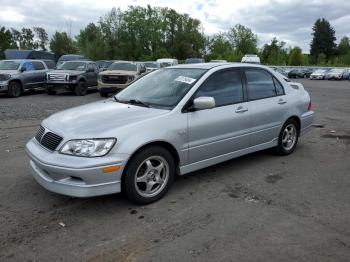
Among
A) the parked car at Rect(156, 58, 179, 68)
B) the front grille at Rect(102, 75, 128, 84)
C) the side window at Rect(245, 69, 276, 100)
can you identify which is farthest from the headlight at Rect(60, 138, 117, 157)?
the parked car at Rect(156, 58, 179, 68)

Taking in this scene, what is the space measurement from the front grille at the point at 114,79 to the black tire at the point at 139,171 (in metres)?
12.4

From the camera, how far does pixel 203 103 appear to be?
178 inches

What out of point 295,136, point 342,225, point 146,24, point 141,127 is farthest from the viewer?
point 146,24

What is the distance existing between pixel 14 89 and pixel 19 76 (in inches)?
25.0

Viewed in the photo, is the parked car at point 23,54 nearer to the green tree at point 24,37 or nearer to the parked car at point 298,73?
the parked car at point 298,73

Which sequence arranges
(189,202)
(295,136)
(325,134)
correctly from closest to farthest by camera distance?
(189,202), (295,136), (325,134)

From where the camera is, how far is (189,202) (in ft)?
14.3

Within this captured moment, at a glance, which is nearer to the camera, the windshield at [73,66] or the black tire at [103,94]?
the black tire at [103,94]

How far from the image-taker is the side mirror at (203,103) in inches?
178

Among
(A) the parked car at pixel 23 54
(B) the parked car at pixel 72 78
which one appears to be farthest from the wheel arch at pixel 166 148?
(A) the parked car at pixel 23 54

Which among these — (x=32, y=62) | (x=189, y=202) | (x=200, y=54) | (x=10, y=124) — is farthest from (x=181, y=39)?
(x=189, y=202)

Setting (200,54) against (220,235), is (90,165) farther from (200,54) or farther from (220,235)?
(200,54)

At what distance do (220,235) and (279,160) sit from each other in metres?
2.94

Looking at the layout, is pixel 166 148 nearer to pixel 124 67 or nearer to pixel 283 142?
pixel 283 142
